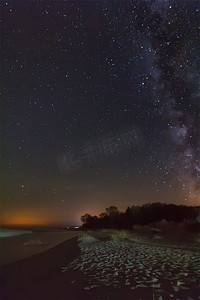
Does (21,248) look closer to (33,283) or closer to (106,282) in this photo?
(33,283)

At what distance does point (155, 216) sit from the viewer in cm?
4350

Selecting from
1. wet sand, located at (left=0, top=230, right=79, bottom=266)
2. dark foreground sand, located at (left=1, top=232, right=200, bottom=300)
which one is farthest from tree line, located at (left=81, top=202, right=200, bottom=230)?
dark foreground sand, located at (left=1, top=232, right=200, bottom=300)

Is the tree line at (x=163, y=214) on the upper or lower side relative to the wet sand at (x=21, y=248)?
upper

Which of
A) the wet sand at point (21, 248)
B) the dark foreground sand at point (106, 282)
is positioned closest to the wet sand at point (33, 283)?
the dark foreground sand at point (106, 282)

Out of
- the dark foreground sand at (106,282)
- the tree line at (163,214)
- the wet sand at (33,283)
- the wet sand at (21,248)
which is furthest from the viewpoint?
the tree line at (163,214)

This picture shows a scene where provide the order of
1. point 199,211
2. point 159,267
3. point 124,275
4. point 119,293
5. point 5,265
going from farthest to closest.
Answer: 1. point 199,211
2. point 5,265
3. point 159,267
4. point 124,275
5. point 119,293

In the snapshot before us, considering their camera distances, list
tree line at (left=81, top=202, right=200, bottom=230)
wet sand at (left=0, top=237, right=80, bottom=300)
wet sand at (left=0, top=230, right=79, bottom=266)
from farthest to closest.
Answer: tree line at (left=81, top=202, right=200, bottom=230)
wet sand at (left=0, top=230, right=79, bottom=266)
wet sand at (left=0, top=237, right=80, bottom=300)

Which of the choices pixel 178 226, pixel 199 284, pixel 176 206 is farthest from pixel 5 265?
pixel 176 206

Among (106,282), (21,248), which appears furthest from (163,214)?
(106,282)

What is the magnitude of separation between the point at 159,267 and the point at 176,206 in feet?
111

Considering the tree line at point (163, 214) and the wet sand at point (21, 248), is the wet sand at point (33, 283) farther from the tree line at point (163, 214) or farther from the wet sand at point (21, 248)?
the tree line at point (163, 214)

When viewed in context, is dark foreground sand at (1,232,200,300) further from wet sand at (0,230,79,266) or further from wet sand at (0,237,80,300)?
wet sand at (0,230,79,266)

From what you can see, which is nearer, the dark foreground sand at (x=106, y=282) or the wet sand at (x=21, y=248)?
the dark foreground sand at (x=106, y=282)

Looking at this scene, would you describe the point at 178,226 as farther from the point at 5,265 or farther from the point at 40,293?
the point at 40,293
